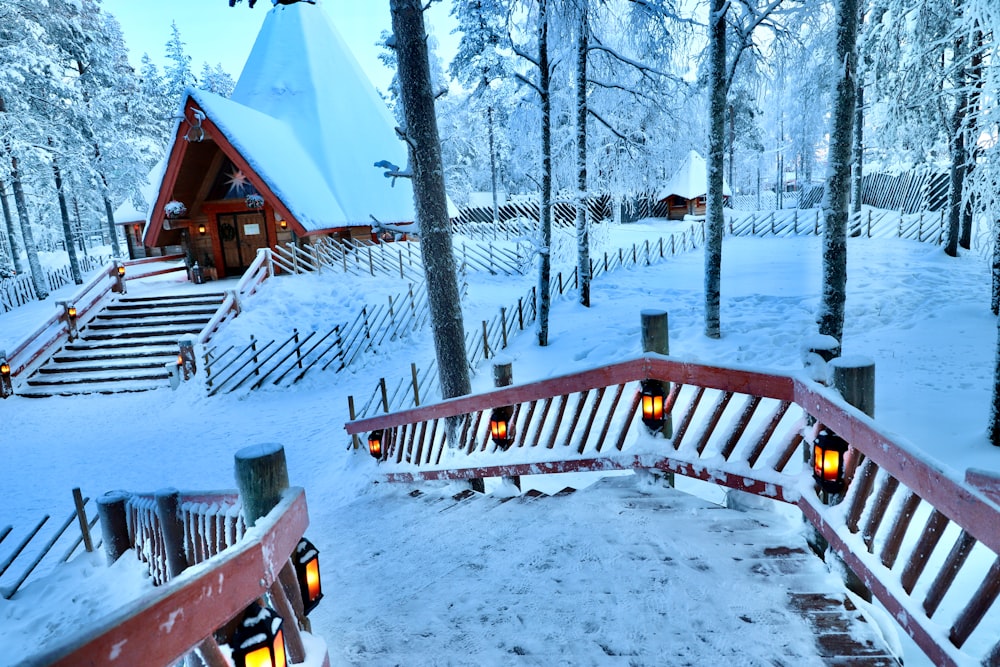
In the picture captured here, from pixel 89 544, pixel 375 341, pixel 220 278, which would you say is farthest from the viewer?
pixel 220 278

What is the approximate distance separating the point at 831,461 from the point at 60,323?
720 inches

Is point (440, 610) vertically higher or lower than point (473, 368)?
higher

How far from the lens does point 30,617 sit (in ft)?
19.3

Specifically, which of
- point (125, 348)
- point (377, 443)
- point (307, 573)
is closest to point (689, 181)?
point (125, 348)

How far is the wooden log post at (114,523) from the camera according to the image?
5.89 meters

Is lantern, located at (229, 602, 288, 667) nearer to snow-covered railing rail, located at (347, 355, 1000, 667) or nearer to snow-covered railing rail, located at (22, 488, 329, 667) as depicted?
snow-covered railing rail, located at (22, 488, 329, 667)

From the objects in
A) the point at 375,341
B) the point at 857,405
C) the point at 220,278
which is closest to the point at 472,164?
the point at 220,278

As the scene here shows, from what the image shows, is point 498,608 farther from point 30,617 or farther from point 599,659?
point 30,617

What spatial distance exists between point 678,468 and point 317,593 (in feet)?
9.49

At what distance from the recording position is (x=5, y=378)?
13297mm

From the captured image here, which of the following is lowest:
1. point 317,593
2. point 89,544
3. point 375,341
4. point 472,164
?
point 89,544

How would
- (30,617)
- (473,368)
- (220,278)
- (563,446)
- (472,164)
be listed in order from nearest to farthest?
(563,446) < (30,617) < (473,368) < (220,278) < (472,164)

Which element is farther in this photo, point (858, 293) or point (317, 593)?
point (858, 293)

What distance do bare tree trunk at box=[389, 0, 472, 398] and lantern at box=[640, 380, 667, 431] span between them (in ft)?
10.7
